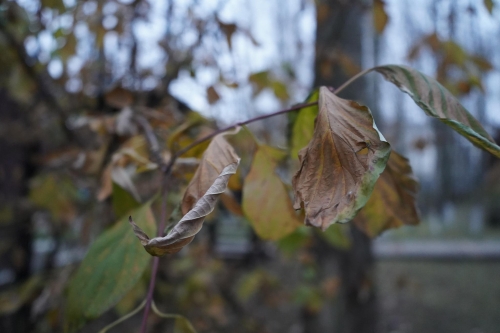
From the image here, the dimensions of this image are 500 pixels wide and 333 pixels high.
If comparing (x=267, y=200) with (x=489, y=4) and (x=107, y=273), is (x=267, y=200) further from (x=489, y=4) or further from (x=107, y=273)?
(x=489, y=4)

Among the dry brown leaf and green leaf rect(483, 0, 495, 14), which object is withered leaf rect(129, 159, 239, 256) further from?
green leaf rect(483, 0, 495, 14)

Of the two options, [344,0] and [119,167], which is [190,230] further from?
[344,0]

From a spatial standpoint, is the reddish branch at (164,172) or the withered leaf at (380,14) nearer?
the reddish branch at (164,172)

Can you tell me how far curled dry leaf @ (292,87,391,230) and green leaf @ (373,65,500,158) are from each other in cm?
7

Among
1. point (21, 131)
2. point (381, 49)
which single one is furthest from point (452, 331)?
point (21, 131)

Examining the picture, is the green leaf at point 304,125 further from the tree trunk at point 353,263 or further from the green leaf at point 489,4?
the tree trunk at point 353,263

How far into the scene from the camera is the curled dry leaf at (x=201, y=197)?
32cm

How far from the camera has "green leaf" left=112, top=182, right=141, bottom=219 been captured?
609 mm

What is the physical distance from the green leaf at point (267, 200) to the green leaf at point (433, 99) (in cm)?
21

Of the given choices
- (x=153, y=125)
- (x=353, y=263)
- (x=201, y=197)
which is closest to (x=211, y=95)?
(x=153, y=125)

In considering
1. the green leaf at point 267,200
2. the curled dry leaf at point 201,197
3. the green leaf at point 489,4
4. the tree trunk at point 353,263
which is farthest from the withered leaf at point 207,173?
the tree trunk at point 353,263

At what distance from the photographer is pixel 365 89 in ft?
6.91

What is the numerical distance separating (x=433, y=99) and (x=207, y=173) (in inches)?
10.1

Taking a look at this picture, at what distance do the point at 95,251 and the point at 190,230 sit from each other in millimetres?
305
